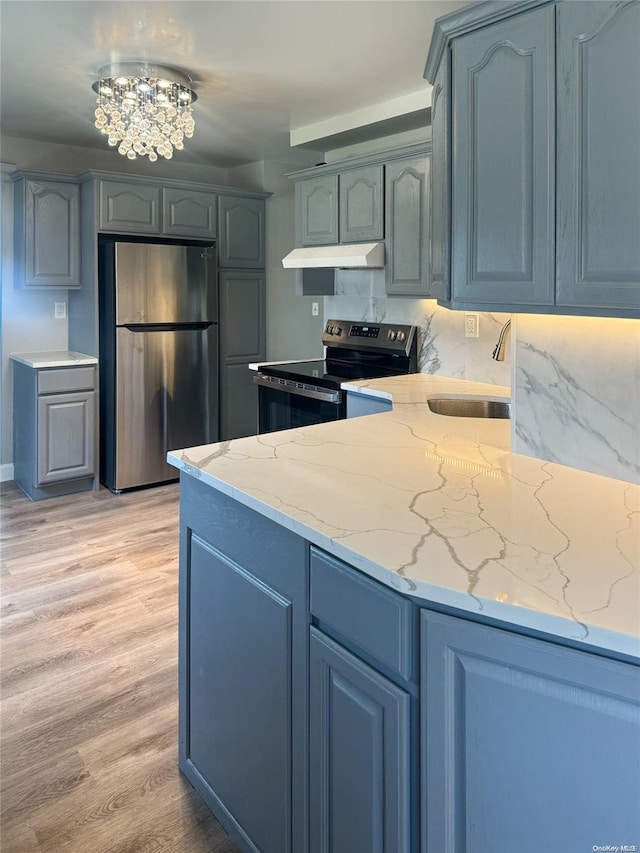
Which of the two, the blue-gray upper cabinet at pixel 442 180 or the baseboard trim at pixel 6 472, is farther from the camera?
the baseboard trim at pixel 6 472

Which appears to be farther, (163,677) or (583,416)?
(163,677)

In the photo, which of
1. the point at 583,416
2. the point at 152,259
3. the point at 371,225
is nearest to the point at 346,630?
the point at 583,416

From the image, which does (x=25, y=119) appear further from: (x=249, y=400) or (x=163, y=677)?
(x=163, y=677)

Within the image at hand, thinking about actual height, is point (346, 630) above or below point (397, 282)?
below

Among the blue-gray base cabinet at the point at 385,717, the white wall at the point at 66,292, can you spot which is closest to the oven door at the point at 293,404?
the white wall at the point at 66,292

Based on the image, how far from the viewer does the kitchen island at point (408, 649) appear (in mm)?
928

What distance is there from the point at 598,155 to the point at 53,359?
12.6 feet

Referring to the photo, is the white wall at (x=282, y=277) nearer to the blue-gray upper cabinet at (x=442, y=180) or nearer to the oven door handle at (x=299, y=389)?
the oven door handle at (x=299, y=389)

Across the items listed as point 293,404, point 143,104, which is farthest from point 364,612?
point 143,104

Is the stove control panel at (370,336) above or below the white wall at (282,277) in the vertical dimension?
below

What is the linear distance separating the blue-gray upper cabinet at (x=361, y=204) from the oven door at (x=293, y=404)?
0.91 metres

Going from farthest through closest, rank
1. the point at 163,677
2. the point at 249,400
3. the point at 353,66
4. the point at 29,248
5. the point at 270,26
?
1. the point at 249,400
2. the point at 29,248
3. the point at 353,66
4. the point at 270,26
5. the point at 163,677

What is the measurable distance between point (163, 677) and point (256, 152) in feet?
12.8

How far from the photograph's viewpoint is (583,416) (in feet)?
5.30
